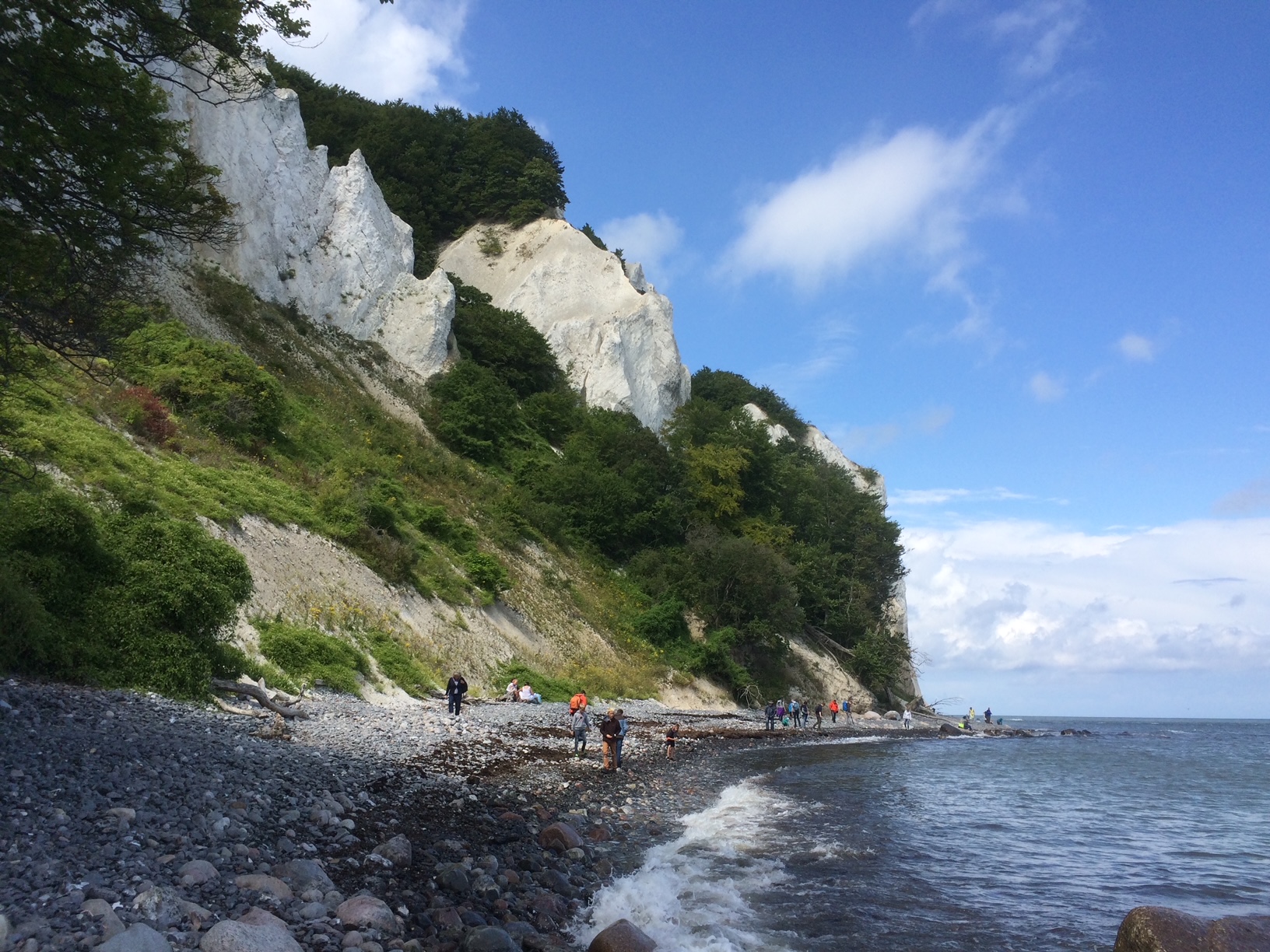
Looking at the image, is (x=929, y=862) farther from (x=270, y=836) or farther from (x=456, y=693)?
(x=456, y=693)

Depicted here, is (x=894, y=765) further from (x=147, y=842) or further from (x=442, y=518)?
(x=147, y=842)

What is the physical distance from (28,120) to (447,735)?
11948 millimetres

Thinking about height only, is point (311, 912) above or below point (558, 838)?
above

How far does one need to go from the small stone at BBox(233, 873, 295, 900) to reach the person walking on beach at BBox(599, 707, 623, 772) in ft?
35.0

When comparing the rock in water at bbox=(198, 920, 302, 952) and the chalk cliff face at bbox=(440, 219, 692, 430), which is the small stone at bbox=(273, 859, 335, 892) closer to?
the rock in water at bbox=(198, 920, 302, 952)

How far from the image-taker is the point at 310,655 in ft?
58.0

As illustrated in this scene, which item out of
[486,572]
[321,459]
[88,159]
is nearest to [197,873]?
[88,159]

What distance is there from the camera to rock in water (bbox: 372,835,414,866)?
24.6ft

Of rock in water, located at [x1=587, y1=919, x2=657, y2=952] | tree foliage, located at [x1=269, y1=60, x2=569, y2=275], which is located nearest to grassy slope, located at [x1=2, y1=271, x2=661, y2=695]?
rock in water, located at [x1=587, y1=919, x2=657, y2=952]

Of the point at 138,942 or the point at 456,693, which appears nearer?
the point at 138,942

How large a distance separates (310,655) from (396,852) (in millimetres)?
11173

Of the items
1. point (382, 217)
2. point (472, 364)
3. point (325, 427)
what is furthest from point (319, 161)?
point (325, 427)

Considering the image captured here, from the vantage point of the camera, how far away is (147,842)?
6055 millimetres

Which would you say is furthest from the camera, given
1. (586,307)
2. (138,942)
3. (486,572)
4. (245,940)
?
(586,307)
